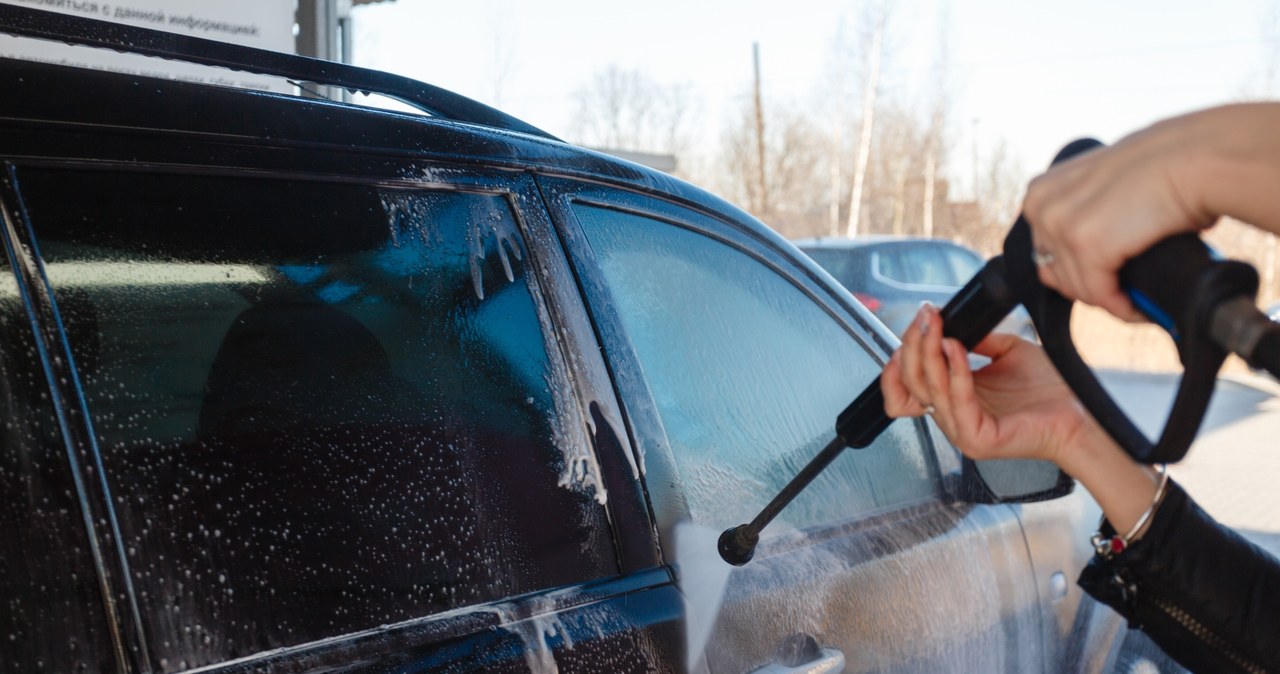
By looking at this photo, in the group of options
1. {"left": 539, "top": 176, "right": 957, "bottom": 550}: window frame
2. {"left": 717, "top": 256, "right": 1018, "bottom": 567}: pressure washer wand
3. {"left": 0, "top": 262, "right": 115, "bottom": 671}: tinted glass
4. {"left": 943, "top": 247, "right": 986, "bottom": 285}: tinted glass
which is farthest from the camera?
{"left": 943, "top": 247, "right": 986, "bottom": 285}: tinted glass

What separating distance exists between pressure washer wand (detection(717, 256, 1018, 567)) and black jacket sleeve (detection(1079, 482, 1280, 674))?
355 mm

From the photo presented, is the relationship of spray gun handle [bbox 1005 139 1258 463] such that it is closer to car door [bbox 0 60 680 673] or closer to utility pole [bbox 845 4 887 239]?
car door [bbox 0 60 680 673]

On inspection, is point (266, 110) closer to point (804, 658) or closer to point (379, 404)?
point (379, 404)

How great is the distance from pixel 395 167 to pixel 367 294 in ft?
0.63

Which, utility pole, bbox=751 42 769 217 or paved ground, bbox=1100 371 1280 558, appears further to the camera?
utility pole, bbox=751 42 769 217

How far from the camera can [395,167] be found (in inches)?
60.1

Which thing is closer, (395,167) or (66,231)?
(66,231)

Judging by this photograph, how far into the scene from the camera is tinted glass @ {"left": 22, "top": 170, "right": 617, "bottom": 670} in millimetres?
1197

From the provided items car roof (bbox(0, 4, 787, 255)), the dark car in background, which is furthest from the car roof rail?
the dark car in background

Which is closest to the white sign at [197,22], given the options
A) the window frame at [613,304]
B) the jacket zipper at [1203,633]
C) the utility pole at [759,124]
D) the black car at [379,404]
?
the window frame at [613,304]

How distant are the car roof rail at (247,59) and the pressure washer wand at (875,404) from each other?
742mm

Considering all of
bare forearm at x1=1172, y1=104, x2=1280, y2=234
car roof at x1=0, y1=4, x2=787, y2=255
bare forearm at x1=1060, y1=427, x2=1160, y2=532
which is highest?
car roof at x1=0, y1=4, x2=787, y2=255

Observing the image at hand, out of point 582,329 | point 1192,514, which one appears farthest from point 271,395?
point 1192,514

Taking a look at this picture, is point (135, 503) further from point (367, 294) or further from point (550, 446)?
point (550, 446)
